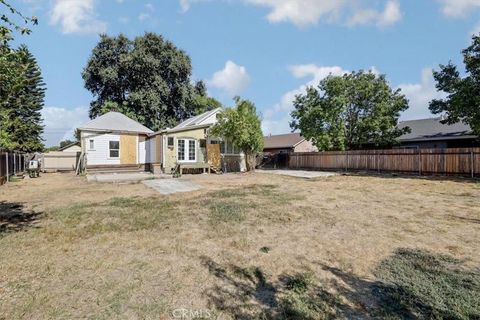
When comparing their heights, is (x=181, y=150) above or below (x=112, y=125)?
below

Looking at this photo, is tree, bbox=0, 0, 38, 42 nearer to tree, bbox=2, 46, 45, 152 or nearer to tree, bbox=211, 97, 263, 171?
tree, bbox=211, 97, 263, 171

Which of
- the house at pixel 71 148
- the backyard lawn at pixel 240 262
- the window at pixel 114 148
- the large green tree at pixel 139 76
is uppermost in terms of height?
the large green tree at pixel 139 76

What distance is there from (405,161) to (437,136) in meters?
7.68

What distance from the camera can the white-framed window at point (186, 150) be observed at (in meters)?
18.9

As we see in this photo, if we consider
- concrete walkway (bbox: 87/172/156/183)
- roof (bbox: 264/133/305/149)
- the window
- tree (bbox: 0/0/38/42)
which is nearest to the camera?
tree (bbox: 0/0/38/42)

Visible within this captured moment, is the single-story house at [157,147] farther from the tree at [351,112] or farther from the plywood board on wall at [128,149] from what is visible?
the tree at [351,112]

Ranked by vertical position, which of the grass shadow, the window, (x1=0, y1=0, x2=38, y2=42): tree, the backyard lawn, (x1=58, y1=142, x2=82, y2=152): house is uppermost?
(x1=0, y1=0, x2=38, y2=42): tree

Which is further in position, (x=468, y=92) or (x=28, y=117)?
(x=28, y=117)

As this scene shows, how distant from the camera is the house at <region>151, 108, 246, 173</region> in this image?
725 inches

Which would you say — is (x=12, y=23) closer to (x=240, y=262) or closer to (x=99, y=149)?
(x=240, y=262)

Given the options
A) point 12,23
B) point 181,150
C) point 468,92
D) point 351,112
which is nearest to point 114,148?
point 181,150

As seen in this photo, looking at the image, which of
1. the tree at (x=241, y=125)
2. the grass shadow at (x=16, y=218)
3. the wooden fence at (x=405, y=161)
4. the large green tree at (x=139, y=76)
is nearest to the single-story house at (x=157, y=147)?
the tree at (x=241, y=125)

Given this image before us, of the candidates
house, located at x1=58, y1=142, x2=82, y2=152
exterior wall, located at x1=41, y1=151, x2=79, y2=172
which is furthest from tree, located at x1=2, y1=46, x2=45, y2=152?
exterior wall, located at x1=41, y1=151, x2=79, y2=172

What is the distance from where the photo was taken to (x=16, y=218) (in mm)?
6586
